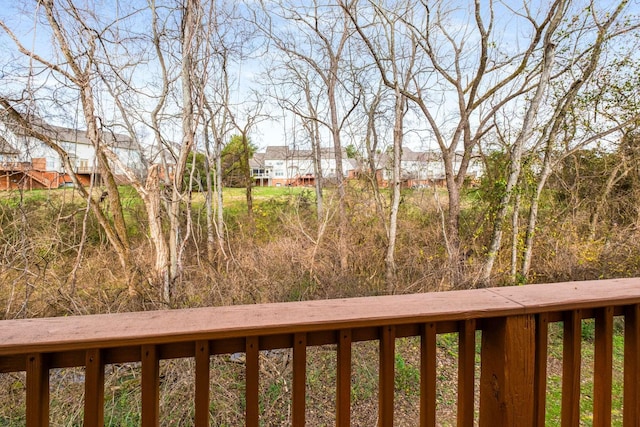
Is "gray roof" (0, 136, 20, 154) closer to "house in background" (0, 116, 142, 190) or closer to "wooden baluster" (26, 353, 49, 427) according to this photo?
"house in background" (0, 116, 142, 190)

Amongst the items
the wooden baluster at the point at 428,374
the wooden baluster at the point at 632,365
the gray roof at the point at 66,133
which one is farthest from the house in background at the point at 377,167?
the wooden baluster at the point at 428,374

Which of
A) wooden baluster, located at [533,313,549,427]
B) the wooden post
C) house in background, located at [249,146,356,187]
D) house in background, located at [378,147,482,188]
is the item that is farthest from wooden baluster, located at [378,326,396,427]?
house in background, located at [249,146,356,187]

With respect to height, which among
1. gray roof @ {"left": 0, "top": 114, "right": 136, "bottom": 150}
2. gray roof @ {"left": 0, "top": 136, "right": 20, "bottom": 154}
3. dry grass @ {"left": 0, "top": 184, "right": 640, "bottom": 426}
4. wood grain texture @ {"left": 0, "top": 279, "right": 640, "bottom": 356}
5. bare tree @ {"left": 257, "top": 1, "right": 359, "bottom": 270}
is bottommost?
dry grass @ {"left": 0, "top": 184, "right": 640, "bottom": 426}

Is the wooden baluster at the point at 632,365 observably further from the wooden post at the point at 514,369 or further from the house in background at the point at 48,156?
the house in background at the point at 48,156

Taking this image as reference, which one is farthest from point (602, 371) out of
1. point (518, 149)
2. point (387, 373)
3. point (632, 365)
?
point (518, 149)

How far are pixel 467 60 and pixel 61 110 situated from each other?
22.5ft

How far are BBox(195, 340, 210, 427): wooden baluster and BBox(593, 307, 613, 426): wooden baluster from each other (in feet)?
3.45

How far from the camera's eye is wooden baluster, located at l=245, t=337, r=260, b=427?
0.73 metres

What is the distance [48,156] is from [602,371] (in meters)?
5.22

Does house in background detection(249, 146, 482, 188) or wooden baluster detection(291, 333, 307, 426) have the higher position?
house in background detection(249, 146, 482, 188)

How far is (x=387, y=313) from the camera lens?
78 centimetres

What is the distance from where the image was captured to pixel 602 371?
99cm

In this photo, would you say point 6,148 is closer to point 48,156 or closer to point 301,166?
point 48,156

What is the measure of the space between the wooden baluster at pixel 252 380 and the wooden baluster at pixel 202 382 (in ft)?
0.28
